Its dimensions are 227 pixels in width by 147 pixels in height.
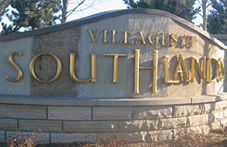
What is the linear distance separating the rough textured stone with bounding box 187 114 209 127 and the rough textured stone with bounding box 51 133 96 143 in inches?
89.4

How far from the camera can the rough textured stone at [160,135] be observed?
6.07 metres

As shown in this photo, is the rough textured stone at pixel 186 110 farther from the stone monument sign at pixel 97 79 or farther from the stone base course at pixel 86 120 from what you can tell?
the stone base course at pixel 86 120

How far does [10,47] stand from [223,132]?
517cm

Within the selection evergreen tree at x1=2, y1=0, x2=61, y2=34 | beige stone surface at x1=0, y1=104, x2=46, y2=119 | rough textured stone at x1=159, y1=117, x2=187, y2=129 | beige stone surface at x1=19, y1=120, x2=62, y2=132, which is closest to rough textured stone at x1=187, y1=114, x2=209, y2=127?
rough textured stone at x1=159, y1=117, x2=187, y2=129

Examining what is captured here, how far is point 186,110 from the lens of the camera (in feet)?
21.2

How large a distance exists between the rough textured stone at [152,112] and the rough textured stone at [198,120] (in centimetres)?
63

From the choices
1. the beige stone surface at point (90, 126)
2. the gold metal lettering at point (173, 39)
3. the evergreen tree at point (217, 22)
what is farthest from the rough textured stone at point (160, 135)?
the evergreen tree at point (217, 22)

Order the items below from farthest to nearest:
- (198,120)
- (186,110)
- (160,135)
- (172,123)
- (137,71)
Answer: (198,120) < (186,110) < (172,123) < (160,135) < (137,71)

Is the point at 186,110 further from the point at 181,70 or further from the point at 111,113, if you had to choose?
the point at 111,113

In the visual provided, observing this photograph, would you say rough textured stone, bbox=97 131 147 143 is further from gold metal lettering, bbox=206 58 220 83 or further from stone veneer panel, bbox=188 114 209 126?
gold metal lettering, bbox=206 58 220 83

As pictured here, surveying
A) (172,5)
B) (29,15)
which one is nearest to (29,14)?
(29,15)

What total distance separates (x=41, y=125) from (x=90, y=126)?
96 cm

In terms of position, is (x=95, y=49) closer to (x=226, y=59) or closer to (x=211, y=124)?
(x=211, y=124)

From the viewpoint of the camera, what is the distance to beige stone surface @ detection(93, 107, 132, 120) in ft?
18.9
